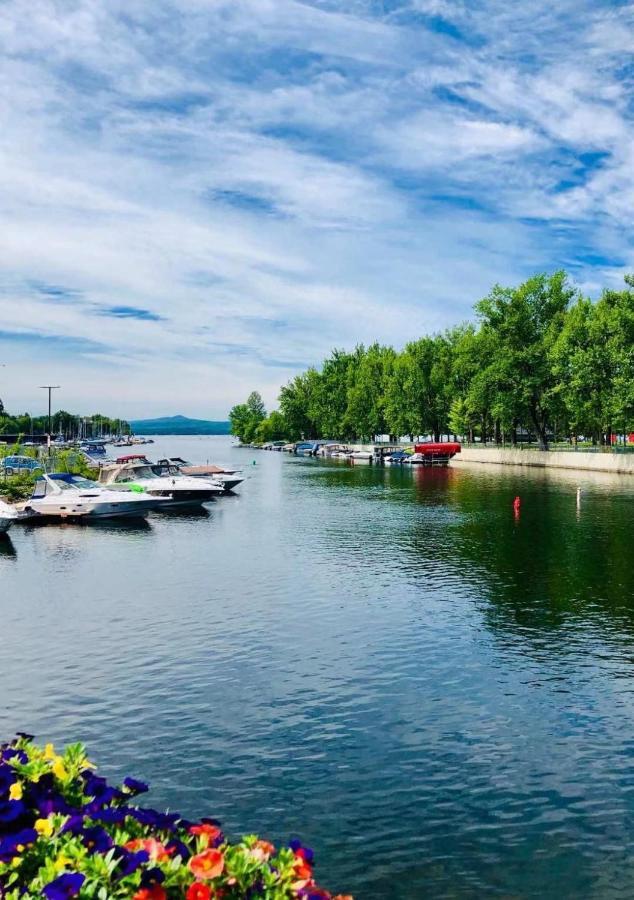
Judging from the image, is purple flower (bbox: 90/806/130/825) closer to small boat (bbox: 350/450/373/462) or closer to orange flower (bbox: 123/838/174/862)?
orange flower (bbox: 123/838/174/862)

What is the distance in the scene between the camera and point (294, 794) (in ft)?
42.6

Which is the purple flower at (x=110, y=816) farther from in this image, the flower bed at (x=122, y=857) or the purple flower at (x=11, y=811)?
the purple flower at (x=11, y=811)

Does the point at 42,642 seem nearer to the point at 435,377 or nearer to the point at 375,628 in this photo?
the point at 375,628

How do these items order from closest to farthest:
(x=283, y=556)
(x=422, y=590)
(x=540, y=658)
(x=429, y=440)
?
(x=540, y=658), (x=422, y=590), (x=283, y=556), (x=429, y=440)

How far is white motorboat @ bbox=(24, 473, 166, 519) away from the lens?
49562 millimetres

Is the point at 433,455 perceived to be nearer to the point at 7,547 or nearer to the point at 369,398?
the point at 369,398

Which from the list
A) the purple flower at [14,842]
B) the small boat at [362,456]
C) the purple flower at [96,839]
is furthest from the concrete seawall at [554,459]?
the purple flower at [14,842]

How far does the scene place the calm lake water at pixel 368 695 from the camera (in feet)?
38.4

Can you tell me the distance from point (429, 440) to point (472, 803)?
533 ft

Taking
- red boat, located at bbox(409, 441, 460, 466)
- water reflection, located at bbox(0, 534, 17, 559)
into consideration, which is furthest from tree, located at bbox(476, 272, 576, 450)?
water reflection, located at bbox(0, 534, 17, 559)

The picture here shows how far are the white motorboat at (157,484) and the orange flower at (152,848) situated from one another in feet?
168

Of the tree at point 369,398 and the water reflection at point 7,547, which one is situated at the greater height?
the tree at point 369,398

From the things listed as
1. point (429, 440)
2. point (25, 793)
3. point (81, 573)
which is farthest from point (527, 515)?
point (429, 440)

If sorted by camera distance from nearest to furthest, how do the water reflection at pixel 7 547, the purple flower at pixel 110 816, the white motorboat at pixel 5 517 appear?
the purple flower at pixel 110 816 → the water reflection at pixel 7 547 → the white motorboat at pixel 5 517
